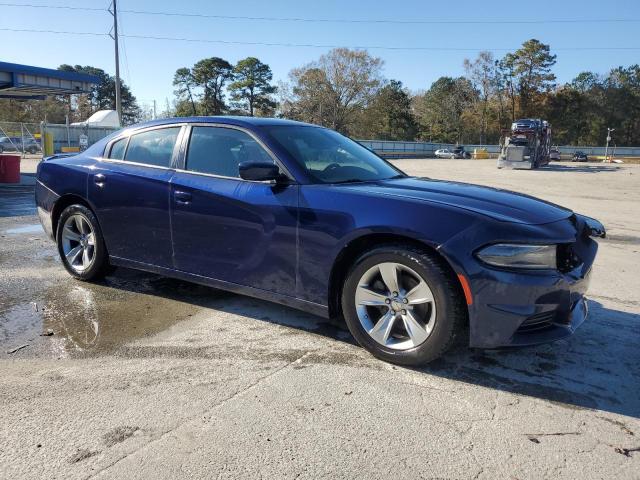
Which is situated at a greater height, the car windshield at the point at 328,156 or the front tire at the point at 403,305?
the car windshield at the point at 328,156

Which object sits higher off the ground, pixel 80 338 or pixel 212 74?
pixel 212 74

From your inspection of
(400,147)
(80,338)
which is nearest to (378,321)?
(80,338)

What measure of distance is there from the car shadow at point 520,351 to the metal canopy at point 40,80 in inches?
675

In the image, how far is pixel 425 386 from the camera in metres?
3.08

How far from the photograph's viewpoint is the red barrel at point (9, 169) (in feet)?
50.4

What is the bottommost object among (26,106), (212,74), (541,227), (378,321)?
(378,321)

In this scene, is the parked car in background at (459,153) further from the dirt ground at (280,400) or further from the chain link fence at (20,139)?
the dirt ground at (280,400)

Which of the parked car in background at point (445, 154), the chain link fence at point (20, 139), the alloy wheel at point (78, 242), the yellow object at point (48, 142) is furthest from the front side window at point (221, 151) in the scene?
the parked car in background at point (445, 154)

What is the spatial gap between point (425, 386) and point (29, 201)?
11127mm

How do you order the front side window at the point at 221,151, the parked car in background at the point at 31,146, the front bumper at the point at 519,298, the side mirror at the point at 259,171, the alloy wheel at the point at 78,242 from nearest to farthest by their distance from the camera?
1. the front bumper at the point at 519,298
2. the side mirror at the point at 259,171
3. the front side window at the point at 221,151
4. the alloy wheel at the point at 78,242
5. the parked car in background at the point at 31,146

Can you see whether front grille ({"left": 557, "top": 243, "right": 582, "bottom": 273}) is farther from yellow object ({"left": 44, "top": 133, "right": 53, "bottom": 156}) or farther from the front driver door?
yellow object ({"left": 44, "top": 133, "right": 53, "bottom": 156})

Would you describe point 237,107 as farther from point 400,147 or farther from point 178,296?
point 178,296

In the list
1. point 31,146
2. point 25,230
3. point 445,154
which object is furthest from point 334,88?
point 25,230

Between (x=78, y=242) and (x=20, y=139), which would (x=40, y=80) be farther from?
(x=20, y=139)
